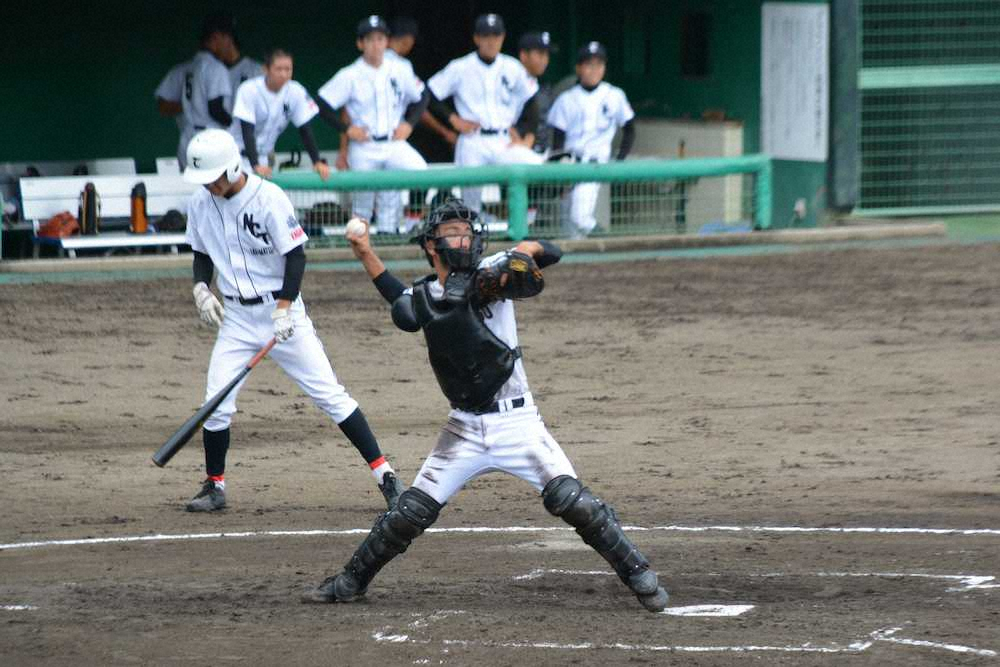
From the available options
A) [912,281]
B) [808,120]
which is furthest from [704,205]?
[912,281]

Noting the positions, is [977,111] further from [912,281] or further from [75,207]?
[75,207]

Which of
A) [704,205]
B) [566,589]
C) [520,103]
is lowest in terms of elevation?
[566,589]

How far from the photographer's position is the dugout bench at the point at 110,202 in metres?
12.4

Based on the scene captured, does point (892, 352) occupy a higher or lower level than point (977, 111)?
lower

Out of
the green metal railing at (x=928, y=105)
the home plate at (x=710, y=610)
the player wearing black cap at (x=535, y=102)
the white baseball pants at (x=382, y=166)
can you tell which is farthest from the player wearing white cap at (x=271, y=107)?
the home plate at (x=710, y=610)

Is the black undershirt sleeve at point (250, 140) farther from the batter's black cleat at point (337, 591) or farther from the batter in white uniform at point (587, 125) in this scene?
the batter's black cleat at point (337, 591)

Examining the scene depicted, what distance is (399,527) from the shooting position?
5.23 metres

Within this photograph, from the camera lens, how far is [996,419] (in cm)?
813

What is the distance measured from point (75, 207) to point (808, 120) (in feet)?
20.2

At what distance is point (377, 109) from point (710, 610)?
25.9 feet

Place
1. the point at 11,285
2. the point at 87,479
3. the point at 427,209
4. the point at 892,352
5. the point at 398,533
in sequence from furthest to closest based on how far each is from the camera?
the point at 427,209, the point at 11,285, the point at 892,352, the point at 87,479, the point at 398,533

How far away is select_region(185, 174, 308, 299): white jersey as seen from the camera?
21.8ft

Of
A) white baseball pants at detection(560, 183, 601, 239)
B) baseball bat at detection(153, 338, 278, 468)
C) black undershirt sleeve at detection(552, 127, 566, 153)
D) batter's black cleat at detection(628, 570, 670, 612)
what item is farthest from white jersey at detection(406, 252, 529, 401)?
black undershirt sleeve at detection(552, 127, 566, 153)

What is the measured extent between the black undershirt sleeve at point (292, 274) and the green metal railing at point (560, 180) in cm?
542
